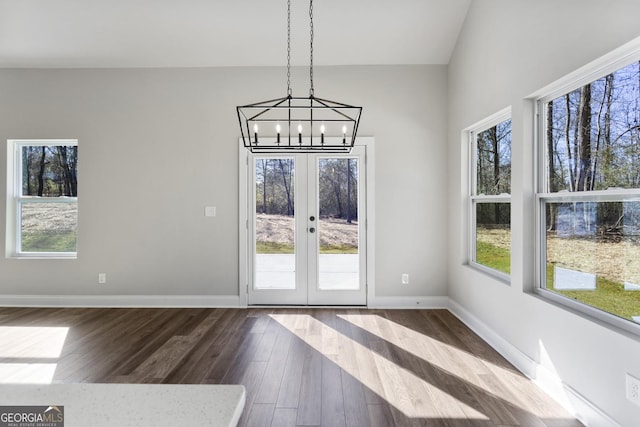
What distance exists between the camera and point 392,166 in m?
4.41

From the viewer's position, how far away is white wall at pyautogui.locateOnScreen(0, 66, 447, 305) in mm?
4410

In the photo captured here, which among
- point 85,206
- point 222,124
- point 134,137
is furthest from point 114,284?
point 222,124

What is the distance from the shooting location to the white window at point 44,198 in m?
4.62

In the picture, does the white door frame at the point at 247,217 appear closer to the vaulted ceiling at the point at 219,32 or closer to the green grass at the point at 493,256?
the vaulted ceiling at the point at 219,32

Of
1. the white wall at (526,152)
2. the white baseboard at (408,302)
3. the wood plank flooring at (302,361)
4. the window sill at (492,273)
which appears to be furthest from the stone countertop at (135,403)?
the white baseboard at (408,302)

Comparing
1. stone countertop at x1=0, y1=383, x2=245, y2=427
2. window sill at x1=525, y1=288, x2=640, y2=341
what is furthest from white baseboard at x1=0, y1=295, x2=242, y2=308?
stone countertop at x1=0, y1=383, x2=245, y2=427

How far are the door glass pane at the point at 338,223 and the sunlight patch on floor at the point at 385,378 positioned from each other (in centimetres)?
88

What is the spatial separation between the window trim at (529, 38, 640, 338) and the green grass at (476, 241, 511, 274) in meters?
0.45

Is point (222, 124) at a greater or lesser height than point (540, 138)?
greater

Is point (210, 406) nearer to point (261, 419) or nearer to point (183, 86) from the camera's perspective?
point (261, 419)

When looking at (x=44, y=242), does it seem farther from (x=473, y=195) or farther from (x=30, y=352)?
(x=473, y=195)

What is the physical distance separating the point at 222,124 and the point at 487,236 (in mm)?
3310

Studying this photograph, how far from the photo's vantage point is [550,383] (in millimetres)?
2406

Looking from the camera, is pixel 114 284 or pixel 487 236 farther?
pixel 114 284
